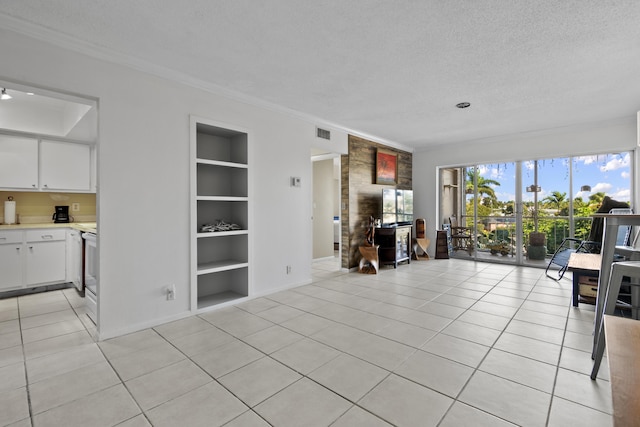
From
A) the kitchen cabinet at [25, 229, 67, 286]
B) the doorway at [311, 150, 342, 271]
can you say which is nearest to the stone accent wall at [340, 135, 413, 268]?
the doorway at [311, 150, 342, 271]

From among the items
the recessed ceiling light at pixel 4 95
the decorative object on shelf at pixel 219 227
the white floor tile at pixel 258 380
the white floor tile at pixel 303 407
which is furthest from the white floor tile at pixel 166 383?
the recessed ceiling light at pixel 4 95

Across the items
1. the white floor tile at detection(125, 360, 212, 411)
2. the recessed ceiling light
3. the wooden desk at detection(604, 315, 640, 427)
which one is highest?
the recessed ceiling light

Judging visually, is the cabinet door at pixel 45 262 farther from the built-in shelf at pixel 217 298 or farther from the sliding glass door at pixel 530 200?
the sliding glass door at pixel 530 200

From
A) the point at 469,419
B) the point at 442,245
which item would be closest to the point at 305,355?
the point at 469,419

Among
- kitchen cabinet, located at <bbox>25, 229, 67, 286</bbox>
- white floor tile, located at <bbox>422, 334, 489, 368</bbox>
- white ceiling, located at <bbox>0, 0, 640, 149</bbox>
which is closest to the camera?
white ceiling, located at <bbox>0, 0, 640, 149</bbox>

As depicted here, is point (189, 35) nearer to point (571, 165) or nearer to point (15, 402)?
point (15, 402)

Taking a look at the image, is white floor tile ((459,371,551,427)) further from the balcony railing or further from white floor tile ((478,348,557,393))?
the balcony railing

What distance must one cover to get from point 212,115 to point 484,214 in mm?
5660

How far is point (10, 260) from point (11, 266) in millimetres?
78

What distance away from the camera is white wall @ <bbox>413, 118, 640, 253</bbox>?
188 inches

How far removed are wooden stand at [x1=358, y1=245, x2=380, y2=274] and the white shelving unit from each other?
2.23 metres

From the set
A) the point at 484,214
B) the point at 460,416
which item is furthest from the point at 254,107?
the point at 484,214

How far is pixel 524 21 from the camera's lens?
224 centimetres

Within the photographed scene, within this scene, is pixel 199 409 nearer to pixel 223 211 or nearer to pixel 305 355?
pixel 305 355
